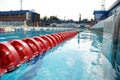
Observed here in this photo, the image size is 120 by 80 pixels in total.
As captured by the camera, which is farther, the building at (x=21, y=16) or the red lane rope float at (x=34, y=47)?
the building at (x=21, y=16)

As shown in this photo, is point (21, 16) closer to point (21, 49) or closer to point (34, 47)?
point (34, 47)

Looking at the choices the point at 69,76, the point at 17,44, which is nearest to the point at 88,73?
the point at 69,76

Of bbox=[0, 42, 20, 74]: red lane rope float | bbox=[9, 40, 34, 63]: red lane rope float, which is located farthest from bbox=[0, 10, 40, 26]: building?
bbox=[0, 42, 20, 74]: red lane rope float

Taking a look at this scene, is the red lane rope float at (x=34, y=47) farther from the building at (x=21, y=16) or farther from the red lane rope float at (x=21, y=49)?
the building at (x=21, y=16)

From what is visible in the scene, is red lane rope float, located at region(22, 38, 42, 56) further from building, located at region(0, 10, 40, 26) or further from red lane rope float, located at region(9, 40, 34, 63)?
building, located at region(0, 10, 40, 26)

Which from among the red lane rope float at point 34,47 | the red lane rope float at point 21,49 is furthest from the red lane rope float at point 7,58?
the red lane rope float at point 34,47

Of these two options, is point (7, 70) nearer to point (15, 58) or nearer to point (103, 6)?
point (15, 58)

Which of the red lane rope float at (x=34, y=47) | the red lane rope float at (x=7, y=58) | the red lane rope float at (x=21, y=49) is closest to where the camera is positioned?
the red lane rope float at (x=7, y=58)

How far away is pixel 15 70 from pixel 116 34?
4214mm

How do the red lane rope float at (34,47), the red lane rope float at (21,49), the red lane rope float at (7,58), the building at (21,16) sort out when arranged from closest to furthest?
the red lane rope float at (7,58) → the red lane rope float at (21,49) → the red lane rope float at (34,47) → the building at (21,16)

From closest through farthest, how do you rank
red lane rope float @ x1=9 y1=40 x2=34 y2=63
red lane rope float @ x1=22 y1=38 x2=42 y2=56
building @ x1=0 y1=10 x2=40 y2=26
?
red lane rope float @ x1=9 y1=40 x2=34 y2=63, red lane rope float @ x1=22 y1=38 x2=42 y2=56, building @ x1=0 y1=10 x2=40 y2=26

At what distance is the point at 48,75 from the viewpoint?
551 cm

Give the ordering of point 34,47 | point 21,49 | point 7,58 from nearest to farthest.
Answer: point 7,58
point 21,49
point 34,47

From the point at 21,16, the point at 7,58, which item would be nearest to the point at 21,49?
the point at 7,58
